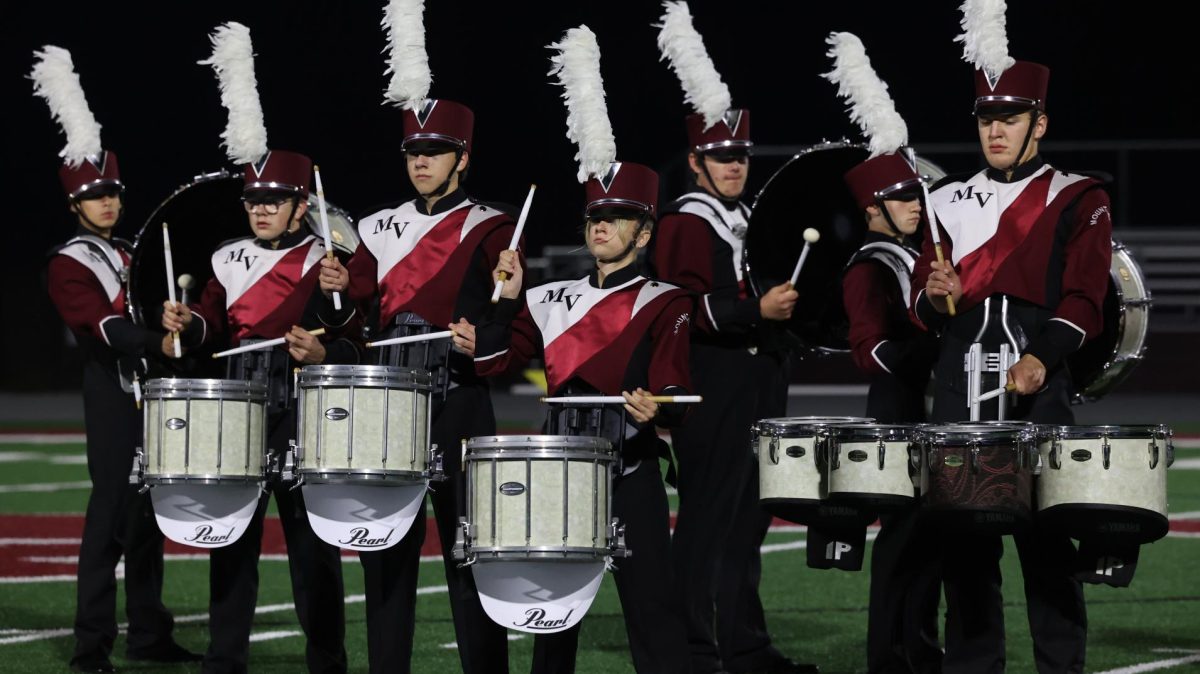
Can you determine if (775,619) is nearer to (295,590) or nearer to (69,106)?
(295,590)

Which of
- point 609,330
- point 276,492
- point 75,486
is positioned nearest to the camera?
point 609,330

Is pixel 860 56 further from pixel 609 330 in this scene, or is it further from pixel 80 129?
pixel 80 129

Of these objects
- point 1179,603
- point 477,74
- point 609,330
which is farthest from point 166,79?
point 609,330

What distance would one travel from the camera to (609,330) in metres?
5.23

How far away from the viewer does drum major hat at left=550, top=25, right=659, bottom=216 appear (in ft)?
17.5

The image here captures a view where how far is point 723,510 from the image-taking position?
634 cm

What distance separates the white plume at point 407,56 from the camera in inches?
225

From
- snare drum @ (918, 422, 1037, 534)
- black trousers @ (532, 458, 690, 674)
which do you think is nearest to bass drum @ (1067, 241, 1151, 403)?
snare drum @ (918, 422, 1037, 534)

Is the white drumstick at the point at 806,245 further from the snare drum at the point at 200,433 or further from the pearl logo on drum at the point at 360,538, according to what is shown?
the snare drum at the point at 200,433

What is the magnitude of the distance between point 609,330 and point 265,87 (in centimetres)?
1494

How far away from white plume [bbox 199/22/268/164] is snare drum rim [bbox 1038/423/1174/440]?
112 inches

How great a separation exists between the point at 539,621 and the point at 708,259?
2.02 metres

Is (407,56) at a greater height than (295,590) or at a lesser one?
greater

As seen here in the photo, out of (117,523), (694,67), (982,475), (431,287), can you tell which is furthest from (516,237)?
(117,523)
